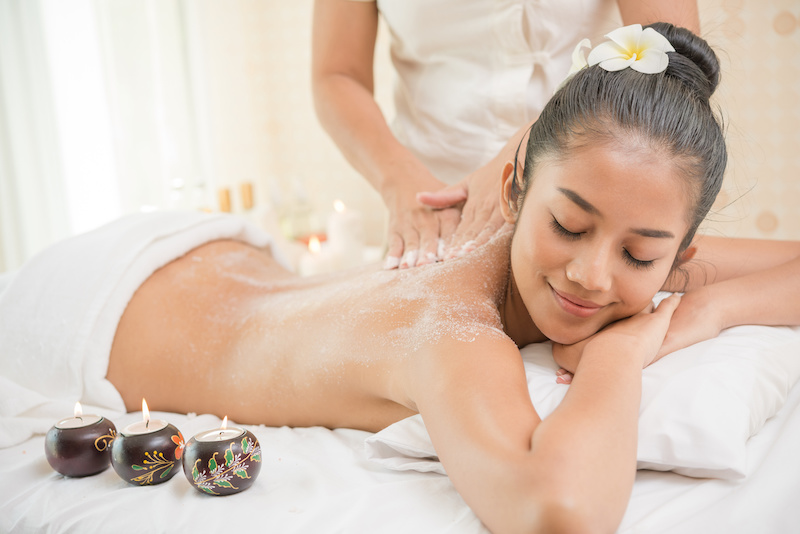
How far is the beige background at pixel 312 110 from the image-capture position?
278 centimetres

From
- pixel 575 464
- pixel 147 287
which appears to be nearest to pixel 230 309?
pixel 147 287

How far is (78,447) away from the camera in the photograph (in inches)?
43.8

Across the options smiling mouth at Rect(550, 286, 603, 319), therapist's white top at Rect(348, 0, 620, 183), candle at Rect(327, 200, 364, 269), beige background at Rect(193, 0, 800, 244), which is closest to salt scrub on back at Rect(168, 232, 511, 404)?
smiling mouth at Rect(550, 286, 603, 319)

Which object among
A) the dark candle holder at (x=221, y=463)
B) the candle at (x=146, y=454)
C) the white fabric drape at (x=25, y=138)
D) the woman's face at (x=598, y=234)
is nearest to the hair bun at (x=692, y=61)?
the woman's face at (x=598, y=234)

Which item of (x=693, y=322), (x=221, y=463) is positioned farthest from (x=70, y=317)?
(x=693, y=322)

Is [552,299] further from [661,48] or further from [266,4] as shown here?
[266,4]

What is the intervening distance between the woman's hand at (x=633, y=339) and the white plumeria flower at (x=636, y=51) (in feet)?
1.37

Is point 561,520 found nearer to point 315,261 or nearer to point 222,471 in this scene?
point 222,471

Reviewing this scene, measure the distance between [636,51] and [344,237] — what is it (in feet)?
7.12

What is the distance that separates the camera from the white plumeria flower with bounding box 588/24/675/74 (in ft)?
3.46

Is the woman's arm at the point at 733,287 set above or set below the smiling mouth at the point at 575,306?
below

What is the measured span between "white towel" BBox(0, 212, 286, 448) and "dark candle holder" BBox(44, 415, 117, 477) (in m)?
0.27

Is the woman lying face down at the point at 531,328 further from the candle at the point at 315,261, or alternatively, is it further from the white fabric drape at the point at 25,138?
the white fabric drape at the point at 25,138

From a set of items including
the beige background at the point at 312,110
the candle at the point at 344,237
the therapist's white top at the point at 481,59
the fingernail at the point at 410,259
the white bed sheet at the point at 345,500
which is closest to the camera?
the white bed sheet at the point at 345,500
